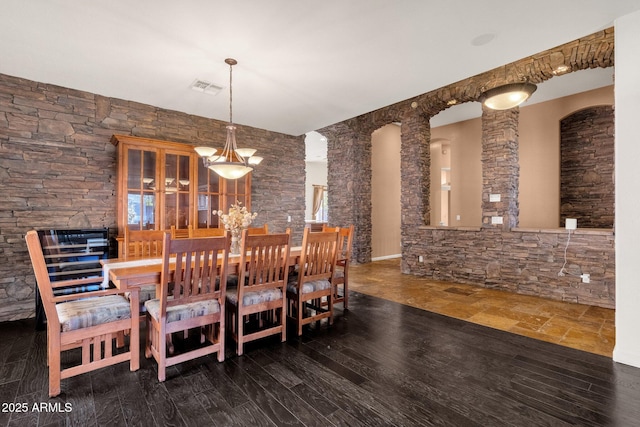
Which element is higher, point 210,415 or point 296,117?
point 296,117

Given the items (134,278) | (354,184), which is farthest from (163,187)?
(354,184)

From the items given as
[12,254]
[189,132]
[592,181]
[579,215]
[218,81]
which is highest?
[218,81]

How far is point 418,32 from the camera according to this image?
2.59m

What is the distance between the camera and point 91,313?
2102 mm

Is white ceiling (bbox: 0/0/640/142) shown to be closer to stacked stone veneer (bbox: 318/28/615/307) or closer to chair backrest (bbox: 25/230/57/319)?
stacked stone veneer (bbox: 318/28/615/307)

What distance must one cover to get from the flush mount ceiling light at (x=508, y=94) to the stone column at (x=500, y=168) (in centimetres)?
119

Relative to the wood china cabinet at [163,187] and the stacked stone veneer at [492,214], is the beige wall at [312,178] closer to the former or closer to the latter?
the stacked stone veneer at [492,214]

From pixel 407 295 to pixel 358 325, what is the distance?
1.41 m

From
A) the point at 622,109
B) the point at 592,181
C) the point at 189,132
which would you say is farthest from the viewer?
the point at 592,181

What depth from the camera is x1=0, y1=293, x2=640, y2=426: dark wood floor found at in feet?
5.88

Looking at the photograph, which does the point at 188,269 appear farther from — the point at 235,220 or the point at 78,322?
the point at 235,220

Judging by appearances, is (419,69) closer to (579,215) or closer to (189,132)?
(189,132)

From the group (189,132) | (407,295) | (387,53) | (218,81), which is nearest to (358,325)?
(407,295)

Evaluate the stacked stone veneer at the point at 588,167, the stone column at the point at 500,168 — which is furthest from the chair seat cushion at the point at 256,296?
the stacked stone veneer at the point at 588,167
